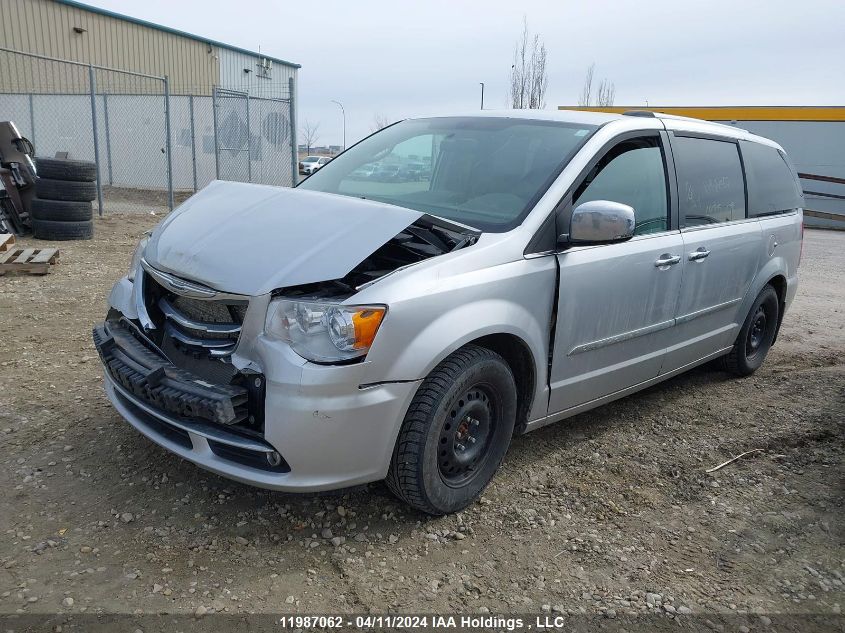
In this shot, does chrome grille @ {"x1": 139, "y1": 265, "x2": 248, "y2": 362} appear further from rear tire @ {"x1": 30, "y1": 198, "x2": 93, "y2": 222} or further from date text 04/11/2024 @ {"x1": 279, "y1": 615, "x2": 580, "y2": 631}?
rear tire @ {"x1": 30, "y1": 198, "x2": 93, "y2": 222}

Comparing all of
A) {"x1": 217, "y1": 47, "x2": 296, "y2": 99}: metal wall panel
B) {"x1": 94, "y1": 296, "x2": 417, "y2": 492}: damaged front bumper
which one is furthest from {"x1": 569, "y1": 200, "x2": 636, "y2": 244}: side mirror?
{"x1": 217, "y1": 47, "x2": 296, "y2": 99}: metal wall panel

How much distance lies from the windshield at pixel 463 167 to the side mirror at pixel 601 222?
0.25m

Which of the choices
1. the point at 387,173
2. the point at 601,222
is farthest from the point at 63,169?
the point at 601,222

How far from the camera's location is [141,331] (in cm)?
312

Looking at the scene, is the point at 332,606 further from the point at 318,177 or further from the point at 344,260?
the point at 318,177

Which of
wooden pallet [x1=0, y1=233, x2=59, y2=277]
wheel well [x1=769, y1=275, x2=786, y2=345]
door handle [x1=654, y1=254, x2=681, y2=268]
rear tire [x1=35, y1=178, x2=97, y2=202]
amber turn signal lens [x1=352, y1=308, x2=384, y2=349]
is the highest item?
door handle [x1=654, y1=254, x2=681, y2=268]

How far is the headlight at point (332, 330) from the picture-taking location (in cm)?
256

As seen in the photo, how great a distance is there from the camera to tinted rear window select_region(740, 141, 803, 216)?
16.1 feet

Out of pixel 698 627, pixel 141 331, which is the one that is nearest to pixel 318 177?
pixel 141 331

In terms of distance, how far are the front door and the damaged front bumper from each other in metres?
1.06

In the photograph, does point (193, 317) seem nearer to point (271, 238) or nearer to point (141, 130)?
point (271, 238)

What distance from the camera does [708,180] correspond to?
4414 millimetres

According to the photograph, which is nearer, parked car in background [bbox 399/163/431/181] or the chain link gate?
parked car in background [bbox 399/163/431/181]

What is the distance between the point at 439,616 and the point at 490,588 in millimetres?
258
